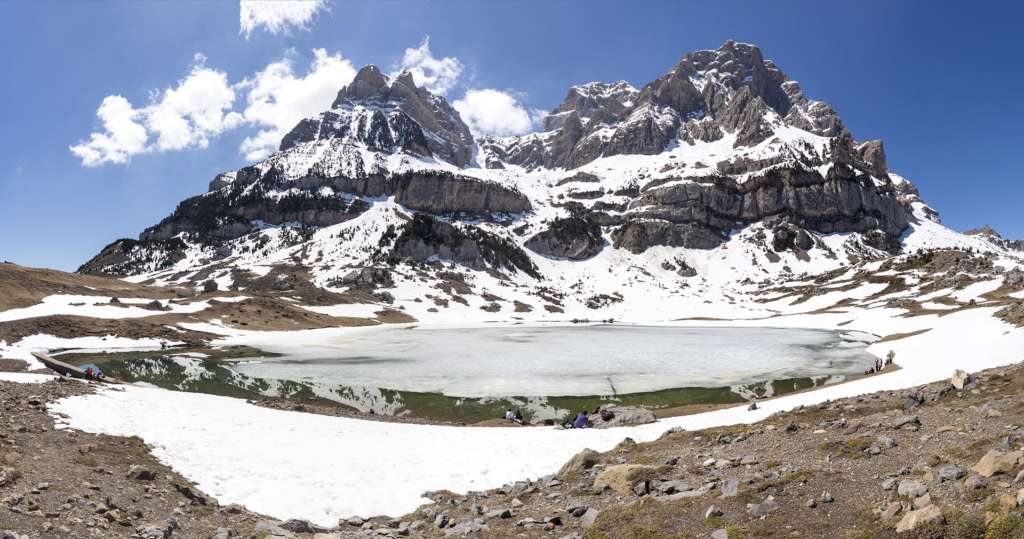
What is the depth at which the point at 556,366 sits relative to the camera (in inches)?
2200

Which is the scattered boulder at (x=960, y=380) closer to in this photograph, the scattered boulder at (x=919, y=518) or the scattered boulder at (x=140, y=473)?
the scattered boulder at (x=919, y=518)

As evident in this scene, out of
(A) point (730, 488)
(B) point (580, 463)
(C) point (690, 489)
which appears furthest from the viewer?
(B) point (580, 463)

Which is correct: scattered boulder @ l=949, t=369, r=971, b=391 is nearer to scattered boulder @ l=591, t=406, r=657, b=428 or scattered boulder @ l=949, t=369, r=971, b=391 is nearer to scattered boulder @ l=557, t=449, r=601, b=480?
scattered boulder @ l=591, t=406, r=657, b=428

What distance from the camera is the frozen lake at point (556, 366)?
4509cm

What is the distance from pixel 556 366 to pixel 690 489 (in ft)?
142

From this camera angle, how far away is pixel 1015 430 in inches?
468

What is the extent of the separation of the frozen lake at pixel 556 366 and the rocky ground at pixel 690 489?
25421 millimetres

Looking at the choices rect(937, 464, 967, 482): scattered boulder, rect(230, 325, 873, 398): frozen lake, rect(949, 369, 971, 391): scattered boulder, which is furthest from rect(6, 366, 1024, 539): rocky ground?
rect(230, 325, 873, 398): frozen lake

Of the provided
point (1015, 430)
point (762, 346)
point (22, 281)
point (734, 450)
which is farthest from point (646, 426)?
point (22, 281)

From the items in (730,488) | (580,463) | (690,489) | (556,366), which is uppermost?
(730,488)

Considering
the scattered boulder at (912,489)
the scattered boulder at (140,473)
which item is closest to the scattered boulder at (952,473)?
the scattered boulder at (912,489)

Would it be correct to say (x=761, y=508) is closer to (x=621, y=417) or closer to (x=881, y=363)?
(x=621, y=417)

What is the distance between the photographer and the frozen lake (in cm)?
4509

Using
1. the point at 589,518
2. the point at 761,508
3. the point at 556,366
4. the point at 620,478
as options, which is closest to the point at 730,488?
the point at 761,508
